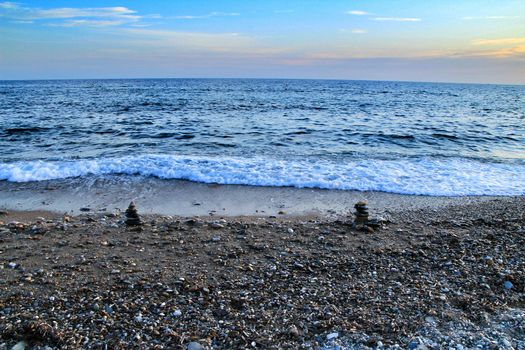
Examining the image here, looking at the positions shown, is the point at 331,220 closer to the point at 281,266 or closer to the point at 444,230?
the point at 444,230

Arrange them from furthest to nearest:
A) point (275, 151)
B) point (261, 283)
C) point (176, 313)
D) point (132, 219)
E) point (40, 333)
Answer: point (275, 151), point (132, 219), point (261, 283), point (176, 313), point (40, 333)

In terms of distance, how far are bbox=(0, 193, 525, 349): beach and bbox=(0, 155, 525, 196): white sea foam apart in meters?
2.67

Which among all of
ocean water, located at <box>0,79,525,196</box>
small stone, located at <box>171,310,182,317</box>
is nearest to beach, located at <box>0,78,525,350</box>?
small stone, located at <box>171,310,182,317</box>

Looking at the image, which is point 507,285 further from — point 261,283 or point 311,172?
point 311,172

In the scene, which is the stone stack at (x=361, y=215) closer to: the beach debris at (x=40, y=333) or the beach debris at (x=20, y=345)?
the beach debris at (x=40, y=333)

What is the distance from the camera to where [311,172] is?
11.2m

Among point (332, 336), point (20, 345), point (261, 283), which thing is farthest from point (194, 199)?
point (332, 336)

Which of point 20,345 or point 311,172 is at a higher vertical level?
point 311,172

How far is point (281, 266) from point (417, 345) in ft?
6.92

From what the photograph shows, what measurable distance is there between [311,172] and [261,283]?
676cm

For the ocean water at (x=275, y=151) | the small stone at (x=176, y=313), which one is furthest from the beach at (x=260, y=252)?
the ocean water at (x=275, y=151)

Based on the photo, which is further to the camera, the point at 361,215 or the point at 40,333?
the point at 361,215

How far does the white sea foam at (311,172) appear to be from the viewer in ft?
33.1

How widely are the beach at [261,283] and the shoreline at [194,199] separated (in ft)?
2.75
